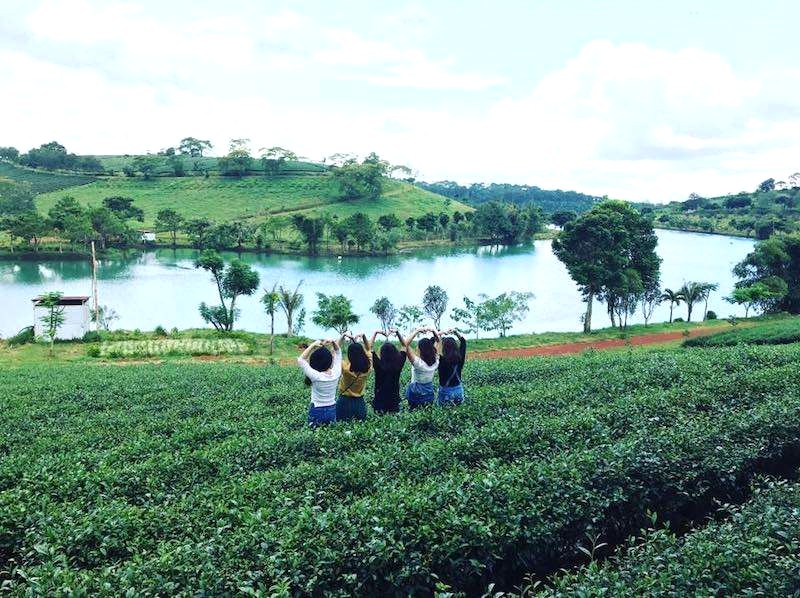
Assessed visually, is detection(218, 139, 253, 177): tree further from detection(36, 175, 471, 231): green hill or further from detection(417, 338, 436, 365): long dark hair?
detection(417, 338, 436, 365): long dark hair

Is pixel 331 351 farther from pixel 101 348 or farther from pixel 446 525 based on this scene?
pixel 101 348

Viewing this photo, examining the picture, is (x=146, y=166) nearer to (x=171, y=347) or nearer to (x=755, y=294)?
(x=171, y=347)

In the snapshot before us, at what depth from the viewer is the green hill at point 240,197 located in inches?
4264

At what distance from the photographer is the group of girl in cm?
874

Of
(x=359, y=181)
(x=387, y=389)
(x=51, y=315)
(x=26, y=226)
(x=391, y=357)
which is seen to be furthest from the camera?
(x=359, y=181)

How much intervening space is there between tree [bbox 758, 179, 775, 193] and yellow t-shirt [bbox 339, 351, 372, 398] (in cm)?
18805

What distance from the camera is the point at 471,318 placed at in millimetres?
38938

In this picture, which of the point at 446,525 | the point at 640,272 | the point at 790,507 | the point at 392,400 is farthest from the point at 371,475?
the point at 640,272

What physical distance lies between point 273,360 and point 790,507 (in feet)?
84.5

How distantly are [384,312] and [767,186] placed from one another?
556 feet

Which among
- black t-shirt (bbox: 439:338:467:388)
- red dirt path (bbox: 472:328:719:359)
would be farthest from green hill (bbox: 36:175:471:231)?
black t-shirt (bbox: 439:338:467:388)

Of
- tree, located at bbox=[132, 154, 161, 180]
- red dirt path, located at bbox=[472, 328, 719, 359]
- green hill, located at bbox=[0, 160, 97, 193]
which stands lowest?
red dirt path, located at bbox=[472, 328, 719, 359]

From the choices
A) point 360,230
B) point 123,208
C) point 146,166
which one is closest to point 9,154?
point 146,166

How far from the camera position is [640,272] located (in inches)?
1593
